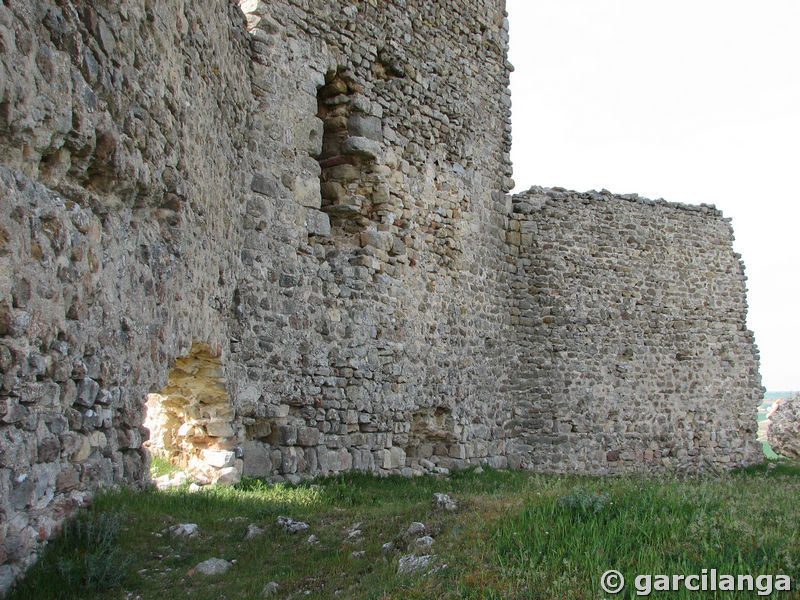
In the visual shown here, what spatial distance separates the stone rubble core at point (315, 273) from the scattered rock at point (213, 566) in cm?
73

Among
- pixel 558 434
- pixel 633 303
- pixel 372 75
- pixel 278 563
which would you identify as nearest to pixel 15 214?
pixel 278 563

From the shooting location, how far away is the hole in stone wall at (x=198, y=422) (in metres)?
6.54

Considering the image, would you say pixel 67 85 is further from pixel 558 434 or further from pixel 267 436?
pixel 558 434

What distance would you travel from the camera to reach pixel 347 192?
8672 mm

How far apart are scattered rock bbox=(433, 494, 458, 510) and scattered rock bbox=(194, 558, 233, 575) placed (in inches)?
64.4

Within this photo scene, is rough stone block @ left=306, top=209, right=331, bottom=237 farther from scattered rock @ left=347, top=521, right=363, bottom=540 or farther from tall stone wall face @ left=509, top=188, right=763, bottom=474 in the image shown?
tall stone wall face @ left=509, top=188, right=763, bottom=474

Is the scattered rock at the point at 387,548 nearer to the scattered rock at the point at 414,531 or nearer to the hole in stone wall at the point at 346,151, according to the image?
the scattered rock at the point at 414,531

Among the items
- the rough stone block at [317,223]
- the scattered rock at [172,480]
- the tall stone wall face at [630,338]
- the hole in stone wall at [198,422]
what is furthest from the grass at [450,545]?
the tall stone wall face at [630,338]

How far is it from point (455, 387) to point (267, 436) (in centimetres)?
299

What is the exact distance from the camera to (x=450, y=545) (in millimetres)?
4500

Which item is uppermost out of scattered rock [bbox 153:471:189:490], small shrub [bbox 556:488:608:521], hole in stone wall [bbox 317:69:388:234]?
hole in stone wall [bbox 317:69:388:234]

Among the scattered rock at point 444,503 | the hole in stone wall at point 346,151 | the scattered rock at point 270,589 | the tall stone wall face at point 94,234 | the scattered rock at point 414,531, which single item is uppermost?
the hole in stone wall at point 346,151

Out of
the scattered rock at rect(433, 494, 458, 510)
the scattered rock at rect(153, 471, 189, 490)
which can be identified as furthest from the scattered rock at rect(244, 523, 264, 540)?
the scattered rock at rect(433, 494, 458, 510)

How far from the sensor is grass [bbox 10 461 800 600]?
387 cm
